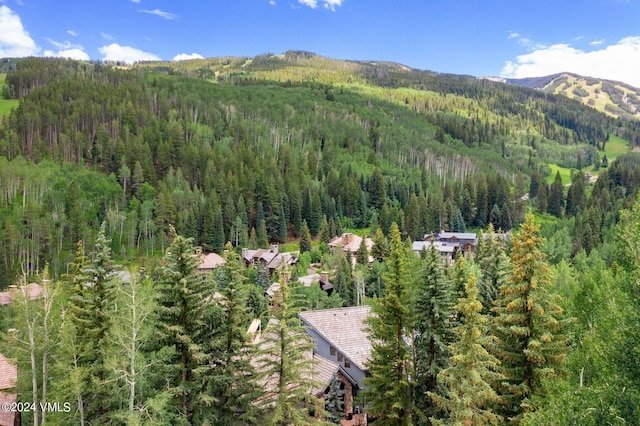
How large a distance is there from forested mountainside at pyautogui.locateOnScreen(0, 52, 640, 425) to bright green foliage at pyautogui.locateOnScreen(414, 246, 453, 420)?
116 millimetres

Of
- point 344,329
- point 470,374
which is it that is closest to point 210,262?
point 344,329

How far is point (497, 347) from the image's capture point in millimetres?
21953

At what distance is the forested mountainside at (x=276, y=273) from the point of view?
816 inches

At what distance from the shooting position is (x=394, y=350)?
82.1 ft

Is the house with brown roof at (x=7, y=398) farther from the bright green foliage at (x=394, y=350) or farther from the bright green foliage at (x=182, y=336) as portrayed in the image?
the bright green foliage at (x=394, y=350)

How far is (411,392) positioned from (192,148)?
115055mm

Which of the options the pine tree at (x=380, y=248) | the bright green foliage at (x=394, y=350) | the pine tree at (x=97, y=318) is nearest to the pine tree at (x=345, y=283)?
the pine tree at (x=380, y=248)

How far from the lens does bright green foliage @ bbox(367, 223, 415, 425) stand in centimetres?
2464

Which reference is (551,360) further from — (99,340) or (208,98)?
(208,98)

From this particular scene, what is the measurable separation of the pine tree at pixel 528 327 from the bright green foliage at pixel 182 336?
1527 centimetres

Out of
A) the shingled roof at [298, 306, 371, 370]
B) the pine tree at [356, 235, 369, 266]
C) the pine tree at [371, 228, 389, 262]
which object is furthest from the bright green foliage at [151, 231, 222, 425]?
the pine tree at [371, 228, 389, 262]

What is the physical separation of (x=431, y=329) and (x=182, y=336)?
44.4ft

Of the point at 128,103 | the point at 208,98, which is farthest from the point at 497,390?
the point at 208,98

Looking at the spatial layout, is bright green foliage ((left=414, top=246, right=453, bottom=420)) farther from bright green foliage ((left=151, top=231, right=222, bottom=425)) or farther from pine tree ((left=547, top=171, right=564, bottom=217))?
pine tree ((left=547, top=171, right=564, bottom=217))
